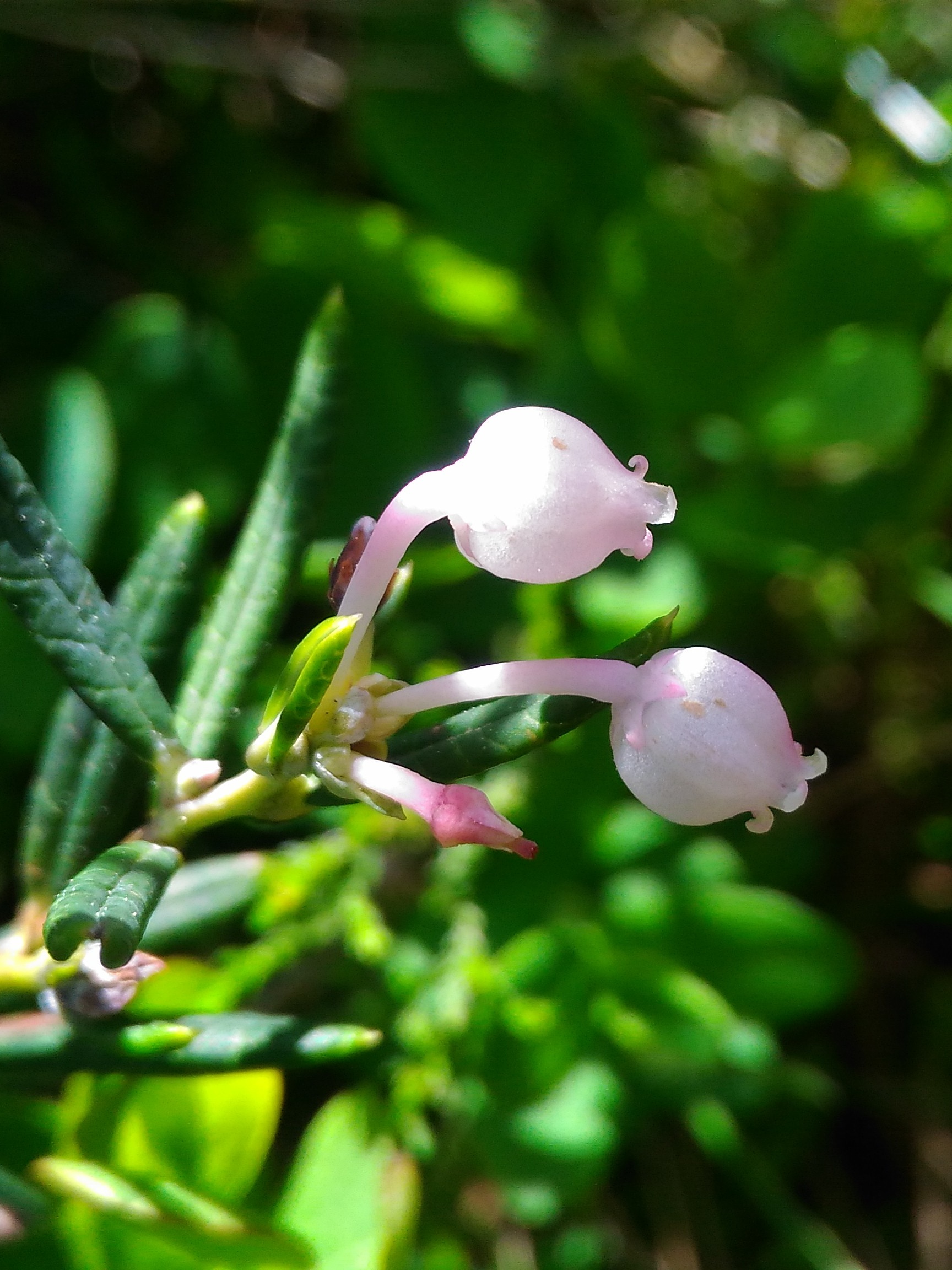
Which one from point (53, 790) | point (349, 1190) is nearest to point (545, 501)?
point (53, 790)

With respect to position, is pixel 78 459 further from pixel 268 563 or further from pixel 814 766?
pixel 814 766

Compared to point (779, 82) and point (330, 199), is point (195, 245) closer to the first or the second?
point (330, 199)

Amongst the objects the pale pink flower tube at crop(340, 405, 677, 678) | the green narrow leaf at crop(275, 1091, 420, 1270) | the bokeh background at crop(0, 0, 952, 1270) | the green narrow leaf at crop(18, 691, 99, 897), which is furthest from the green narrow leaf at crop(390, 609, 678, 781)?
the green narrow leaf at crop(275, 1091, 420, 1270)

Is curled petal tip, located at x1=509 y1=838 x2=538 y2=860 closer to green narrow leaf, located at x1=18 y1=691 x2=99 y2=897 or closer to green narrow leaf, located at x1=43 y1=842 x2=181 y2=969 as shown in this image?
green narrow leaf, located at x1=43 y1=842 x2=181 y2=969

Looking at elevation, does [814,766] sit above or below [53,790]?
above

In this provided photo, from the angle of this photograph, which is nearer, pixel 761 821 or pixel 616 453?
pixel 761 821

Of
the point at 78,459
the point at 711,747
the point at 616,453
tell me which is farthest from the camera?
the point at 616,453
